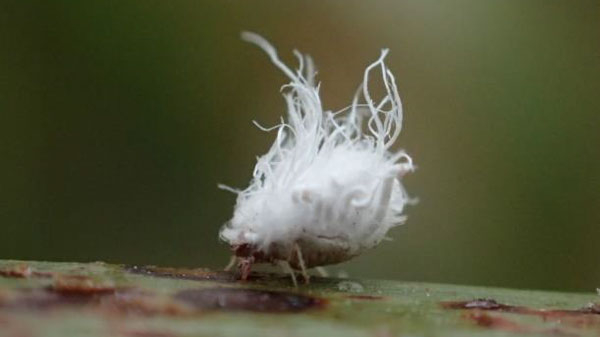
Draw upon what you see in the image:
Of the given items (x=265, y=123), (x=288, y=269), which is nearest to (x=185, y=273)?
(x=288, y=269)

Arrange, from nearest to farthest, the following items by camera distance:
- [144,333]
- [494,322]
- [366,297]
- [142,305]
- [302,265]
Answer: [144,333], [142,305], [494,322], [366,297], [302,265]

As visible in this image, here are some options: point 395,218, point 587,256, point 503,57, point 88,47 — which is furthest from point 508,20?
point 395,218

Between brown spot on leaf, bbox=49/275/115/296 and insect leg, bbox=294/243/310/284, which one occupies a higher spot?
insect leg, bbox=294/243/310/284

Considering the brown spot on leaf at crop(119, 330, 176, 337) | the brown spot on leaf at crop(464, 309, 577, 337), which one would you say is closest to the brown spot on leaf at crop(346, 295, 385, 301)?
the brown spot on leaf at crop(464, 309, 577, 337)

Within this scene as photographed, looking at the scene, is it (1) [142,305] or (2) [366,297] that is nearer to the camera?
(1) [142,305]

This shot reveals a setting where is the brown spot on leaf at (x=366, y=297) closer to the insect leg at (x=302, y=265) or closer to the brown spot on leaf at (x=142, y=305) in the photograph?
the insect leg at (x=302, y=265)

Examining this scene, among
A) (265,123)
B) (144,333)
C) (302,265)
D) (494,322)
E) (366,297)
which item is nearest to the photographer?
(144,333)

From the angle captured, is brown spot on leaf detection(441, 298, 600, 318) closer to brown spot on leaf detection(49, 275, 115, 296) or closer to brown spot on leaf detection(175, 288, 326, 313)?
brown spot on leaf detection(175, 288, 326, 313)

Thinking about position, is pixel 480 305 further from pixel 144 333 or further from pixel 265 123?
pixel 265 123
